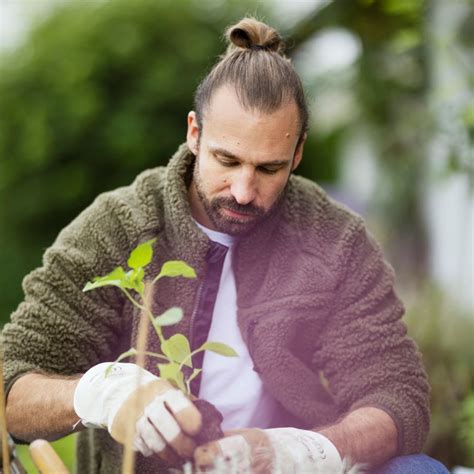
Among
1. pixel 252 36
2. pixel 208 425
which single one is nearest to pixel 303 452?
pixel 208 425

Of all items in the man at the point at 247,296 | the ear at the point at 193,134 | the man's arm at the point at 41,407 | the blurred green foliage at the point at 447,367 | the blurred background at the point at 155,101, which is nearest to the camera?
the man's arm at the point at 41,407

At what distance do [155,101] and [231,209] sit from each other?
409 cm

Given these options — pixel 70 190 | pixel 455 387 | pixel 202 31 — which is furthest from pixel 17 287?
pixel 455 387

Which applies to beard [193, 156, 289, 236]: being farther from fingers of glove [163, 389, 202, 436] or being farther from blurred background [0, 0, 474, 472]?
blurred background [0, 0, 474, 472]

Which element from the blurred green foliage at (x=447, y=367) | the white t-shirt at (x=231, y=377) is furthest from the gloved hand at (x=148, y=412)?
the blurred green foliage at (x=447, y=367)

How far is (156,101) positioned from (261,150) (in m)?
4.15

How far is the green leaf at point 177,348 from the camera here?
1.49 m

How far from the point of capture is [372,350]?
2014 mm

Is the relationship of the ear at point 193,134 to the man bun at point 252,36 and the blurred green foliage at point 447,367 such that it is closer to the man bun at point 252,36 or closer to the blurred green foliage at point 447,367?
the man bun at point 252,36

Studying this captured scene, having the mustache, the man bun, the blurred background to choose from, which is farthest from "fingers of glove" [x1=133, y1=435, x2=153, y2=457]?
the blurred background

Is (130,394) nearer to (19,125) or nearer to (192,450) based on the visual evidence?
(192,450)

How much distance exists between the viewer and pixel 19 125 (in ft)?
19.9

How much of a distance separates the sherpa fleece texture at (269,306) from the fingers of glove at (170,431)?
422 mm

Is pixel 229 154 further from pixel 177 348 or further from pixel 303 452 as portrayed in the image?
pixel 303 452
